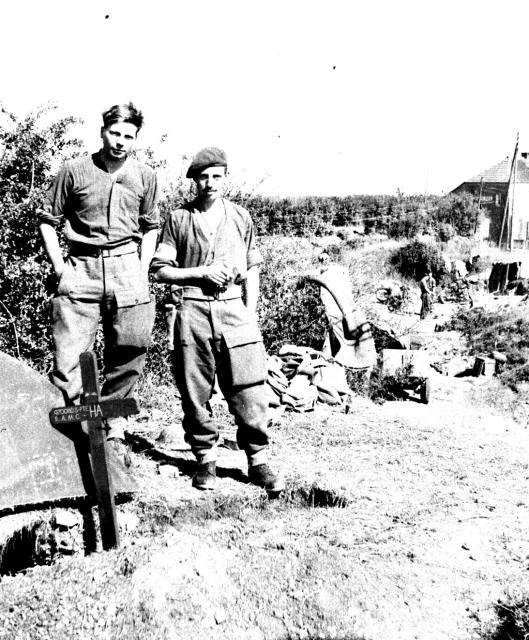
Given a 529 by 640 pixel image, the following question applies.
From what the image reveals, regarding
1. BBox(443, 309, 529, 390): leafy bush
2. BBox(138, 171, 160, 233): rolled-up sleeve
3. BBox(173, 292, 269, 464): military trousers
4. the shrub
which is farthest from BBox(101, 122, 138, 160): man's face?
the shrub

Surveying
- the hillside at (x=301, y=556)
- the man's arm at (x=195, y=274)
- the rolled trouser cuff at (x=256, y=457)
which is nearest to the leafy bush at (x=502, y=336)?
the hillside at (x=301, y=556)

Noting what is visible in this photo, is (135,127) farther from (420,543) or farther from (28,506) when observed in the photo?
(420,543)

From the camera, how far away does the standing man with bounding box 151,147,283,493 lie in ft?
12.6

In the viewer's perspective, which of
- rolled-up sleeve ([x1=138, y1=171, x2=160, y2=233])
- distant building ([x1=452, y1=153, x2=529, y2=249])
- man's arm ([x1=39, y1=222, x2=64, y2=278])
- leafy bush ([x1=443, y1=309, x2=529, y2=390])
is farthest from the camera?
distant building ([x1=452, y1=153, x2=529, y2=249])

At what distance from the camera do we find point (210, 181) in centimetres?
372

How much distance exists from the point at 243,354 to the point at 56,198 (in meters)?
1.50

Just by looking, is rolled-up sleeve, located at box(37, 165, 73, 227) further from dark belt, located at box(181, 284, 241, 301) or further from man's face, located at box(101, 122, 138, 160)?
dark belt, located at box(181, 284, 241, 301)

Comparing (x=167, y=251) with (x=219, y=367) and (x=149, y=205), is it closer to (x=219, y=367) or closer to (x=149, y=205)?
(x=149, y=205)

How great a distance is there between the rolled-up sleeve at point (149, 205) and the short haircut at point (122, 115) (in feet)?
1.39

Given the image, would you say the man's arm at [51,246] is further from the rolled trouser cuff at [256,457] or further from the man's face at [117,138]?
the rolled trouser cuff at [256,457]

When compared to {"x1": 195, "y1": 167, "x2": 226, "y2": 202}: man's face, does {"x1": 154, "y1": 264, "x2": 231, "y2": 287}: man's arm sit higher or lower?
lower

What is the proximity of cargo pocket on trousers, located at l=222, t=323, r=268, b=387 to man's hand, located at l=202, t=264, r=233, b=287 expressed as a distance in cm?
32

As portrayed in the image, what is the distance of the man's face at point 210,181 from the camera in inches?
145

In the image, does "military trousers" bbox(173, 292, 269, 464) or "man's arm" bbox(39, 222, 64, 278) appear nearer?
"man's arm" bbox(39, 222, 64, 278)
